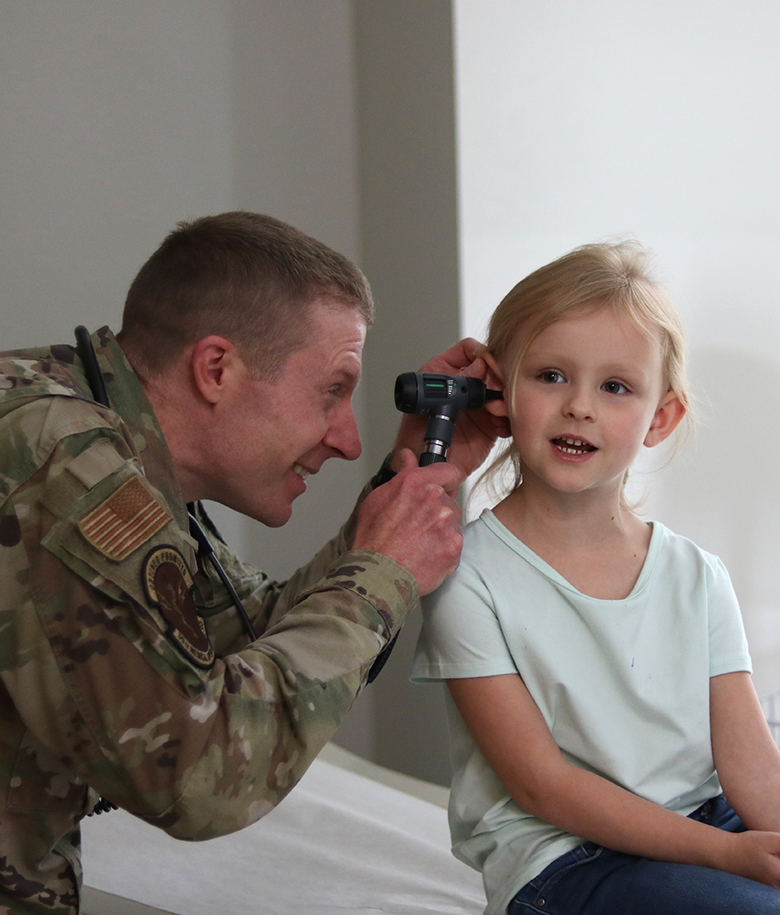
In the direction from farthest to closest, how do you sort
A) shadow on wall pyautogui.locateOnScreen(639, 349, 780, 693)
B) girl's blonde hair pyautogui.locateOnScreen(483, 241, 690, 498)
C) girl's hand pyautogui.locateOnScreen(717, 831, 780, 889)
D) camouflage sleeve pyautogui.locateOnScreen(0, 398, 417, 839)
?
shadow on wall pyautogui.locateOnScreen(639, 349, 780, 693) → girl's blonde hair pyautogui.locateOnScreen(483, 241, 690, 498) → girl's hand pyautogui.locateOnScreen(717, 831, 780, 889) → camouflage sleeve pyautogui.locateOnScreen(0, 398, 417, 839)

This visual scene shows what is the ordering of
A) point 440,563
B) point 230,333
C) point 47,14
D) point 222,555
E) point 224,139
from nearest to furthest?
1. point 440,563
2. point 230,333
3. point 222,555
4. point 47,14
5. point 224,139

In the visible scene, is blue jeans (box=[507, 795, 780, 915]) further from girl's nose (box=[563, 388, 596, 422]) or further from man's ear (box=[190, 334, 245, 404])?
man's ear (box=[190, 334, 245, 404])

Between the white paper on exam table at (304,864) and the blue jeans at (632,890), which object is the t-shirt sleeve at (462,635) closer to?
the blue jeans at (632,890)

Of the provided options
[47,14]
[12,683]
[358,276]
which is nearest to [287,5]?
[47,14]

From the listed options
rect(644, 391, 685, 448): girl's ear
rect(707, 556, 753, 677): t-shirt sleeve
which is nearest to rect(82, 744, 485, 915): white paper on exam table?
rect(707, 556, 753, 677): t-shirt sleeve

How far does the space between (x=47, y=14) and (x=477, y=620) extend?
1.86 m

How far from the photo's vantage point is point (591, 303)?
136 cm

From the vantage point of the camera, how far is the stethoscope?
135 cm

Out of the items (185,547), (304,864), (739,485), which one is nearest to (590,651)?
(185,547)

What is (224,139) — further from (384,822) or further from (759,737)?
(759,737)

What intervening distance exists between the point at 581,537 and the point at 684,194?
167 cm

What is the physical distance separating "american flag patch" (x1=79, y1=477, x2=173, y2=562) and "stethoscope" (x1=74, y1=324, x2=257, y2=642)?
12.9 inches

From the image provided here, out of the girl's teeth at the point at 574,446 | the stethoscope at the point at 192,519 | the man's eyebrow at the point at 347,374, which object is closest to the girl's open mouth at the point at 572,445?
the girl's teeth at the point at 574,446

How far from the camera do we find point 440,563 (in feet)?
4.25
